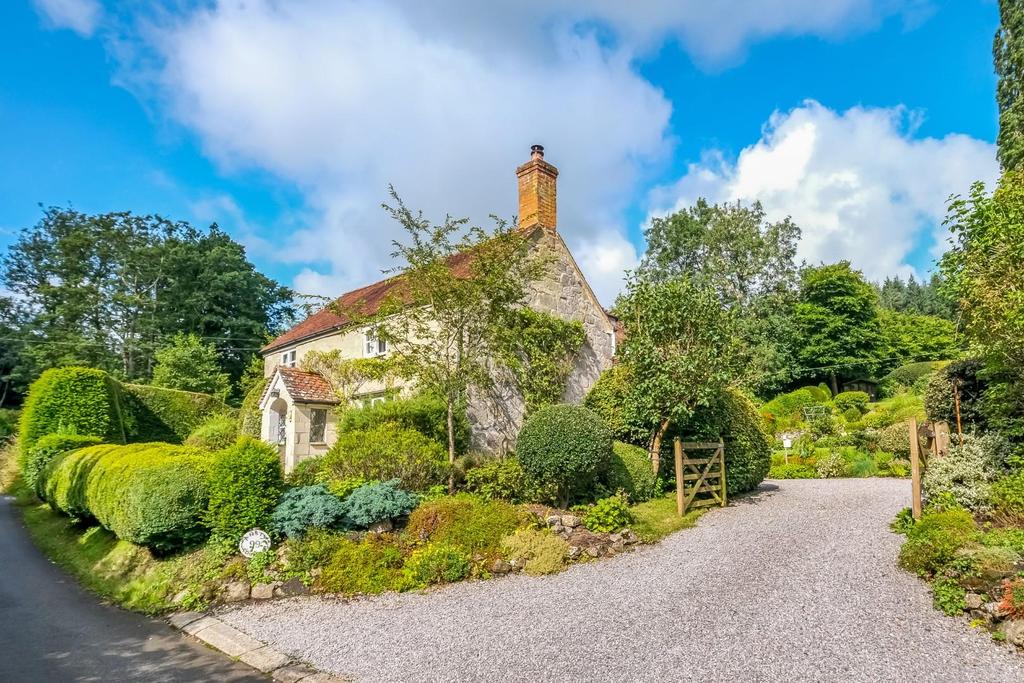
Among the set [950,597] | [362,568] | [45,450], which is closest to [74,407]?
[45,450]

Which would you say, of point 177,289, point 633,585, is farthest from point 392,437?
point 177,289

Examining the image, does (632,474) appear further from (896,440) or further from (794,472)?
(896,440)

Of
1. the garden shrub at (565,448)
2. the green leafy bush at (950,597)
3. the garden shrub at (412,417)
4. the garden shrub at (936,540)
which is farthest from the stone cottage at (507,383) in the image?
the green leafy bush at (950,597)

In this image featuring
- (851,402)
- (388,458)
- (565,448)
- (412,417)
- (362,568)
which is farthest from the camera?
(851,402)

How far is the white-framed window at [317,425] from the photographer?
768 inches

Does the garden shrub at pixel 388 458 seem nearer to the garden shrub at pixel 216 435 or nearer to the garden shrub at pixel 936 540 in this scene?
the garden shrub at pixel 936 540

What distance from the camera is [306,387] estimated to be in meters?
19.9

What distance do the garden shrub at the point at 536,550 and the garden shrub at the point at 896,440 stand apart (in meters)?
17.7

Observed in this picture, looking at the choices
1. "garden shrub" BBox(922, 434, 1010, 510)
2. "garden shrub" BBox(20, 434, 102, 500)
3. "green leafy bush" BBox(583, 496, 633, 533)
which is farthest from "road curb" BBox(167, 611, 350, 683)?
"garden shrub" BBox(20, 434, 102, 500)

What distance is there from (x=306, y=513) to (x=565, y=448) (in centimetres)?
525

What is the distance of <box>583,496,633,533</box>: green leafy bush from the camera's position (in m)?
11.2

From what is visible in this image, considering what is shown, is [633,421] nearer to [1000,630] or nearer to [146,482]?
[1000,630]

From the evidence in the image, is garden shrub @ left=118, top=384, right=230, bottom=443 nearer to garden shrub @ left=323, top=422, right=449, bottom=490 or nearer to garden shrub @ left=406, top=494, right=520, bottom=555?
garden shrub @ left=323, top=422, right=449, bottom=490

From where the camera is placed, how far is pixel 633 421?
52.4ft
